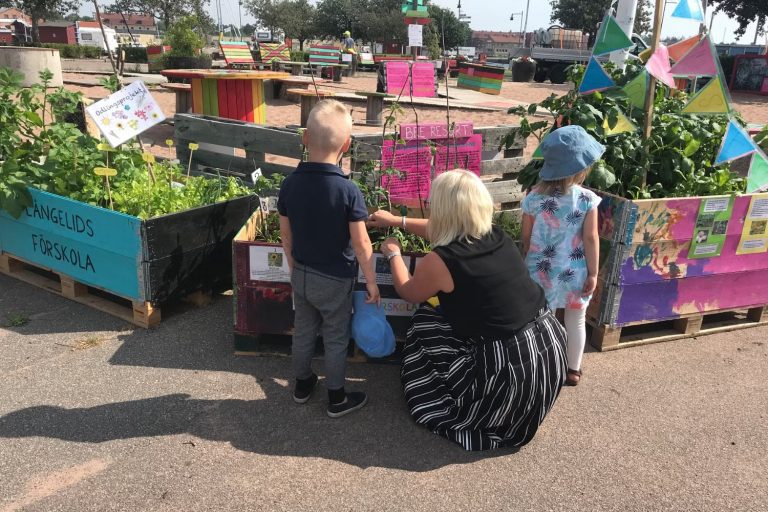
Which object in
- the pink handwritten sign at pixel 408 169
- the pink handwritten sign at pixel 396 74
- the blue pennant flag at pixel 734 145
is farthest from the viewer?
the pink handwritten sign at pixel 396 74

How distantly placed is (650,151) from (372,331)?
7.40 feet

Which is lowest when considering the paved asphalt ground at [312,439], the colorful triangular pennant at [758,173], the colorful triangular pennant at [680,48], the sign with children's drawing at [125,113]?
the paved asphalt ground at [312,439]

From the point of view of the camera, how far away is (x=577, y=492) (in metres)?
2.65

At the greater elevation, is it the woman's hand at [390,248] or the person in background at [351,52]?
the person in background at [351,52]

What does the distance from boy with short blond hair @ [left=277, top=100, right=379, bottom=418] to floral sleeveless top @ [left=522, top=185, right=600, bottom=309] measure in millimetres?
949

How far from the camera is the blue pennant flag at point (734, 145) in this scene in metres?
3.72

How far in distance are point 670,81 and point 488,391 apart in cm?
212

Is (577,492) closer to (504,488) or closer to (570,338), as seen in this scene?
(504,488)

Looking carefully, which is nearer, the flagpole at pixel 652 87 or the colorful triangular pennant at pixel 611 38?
the flagpole at pixel 652 87

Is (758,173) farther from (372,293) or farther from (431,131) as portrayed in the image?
(372,293)

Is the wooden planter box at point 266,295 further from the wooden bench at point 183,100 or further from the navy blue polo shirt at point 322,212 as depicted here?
the wooden bench at point 183,100

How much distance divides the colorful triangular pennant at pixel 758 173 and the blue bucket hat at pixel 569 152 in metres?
1.32

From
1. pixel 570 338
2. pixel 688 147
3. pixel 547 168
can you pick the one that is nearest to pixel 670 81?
pixel 688 147

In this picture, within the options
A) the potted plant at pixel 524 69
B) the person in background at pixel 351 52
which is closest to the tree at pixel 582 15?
the potted plant at pixel 524 69
